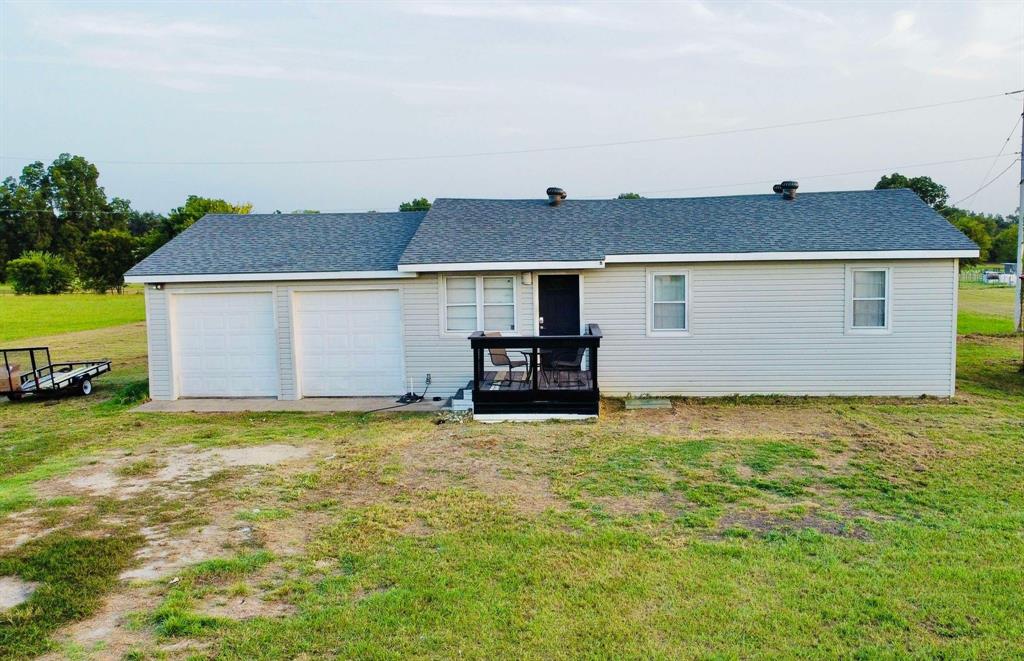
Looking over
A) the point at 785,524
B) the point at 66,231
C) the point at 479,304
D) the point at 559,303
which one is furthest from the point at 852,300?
the point at 66,231

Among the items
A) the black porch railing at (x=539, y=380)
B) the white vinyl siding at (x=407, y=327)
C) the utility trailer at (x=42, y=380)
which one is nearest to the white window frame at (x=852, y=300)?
the black porch railing at (x=539, y=380)

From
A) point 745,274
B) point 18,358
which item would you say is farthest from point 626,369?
point 18,358

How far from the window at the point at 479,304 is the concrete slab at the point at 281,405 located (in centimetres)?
156

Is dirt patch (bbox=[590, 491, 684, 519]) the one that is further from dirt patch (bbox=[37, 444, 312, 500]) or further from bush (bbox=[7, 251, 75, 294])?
bush (bbox=[7, 251, 75, 294])

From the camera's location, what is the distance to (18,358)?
57.4 feet

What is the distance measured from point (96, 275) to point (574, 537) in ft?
174

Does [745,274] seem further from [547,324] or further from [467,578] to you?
[467,578]

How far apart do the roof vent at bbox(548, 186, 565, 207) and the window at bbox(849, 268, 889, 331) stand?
6049 mm

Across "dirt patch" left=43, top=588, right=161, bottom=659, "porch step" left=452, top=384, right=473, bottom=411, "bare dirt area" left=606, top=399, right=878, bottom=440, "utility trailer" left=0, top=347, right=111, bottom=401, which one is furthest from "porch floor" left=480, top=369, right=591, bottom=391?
"utility trailer" left=0, top=347, right=111, bottom=401

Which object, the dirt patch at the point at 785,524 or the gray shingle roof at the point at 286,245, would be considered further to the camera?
the gray shingle roof at the point at 286,245

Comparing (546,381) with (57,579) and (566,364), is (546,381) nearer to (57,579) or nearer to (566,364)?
(566,364)

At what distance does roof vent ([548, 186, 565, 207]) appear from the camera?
14.0m

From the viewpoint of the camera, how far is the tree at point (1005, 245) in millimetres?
58441

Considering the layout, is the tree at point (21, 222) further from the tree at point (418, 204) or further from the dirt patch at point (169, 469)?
the dirt patch at point (169, 469)
